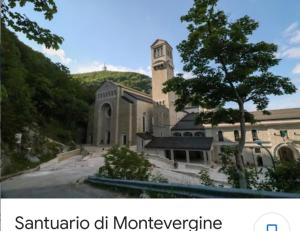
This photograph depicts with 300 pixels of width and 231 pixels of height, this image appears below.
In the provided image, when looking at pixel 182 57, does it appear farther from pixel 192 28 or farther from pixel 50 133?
pixel 50 133

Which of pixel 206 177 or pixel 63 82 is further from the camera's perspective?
pixel 63 82

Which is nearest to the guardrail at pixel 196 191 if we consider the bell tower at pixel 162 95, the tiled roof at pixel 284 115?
the tiled roof at pixel 284 115

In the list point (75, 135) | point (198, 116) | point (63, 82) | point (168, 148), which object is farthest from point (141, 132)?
point (198, 116)

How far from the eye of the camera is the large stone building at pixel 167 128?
692 inches

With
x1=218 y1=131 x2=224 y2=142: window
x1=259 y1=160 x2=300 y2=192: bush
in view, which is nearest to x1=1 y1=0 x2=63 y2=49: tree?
x1=259 y1=160 x2=300 y2=192: bush

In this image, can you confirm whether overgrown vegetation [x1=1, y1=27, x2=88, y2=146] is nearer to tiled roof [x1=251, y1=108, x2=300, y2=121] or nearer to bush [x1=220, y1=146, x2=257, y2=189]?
bush [x1=220, y1=146, x2=257, y2=189]

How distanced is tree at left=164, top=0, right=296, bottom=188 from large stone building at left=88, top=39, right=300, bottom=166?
46.0 ft

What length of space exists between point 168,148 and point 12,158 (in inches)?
571

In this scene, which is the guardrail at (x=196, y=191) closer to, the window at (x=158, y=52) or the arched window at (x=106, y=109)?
the window at (x=158, y=52)

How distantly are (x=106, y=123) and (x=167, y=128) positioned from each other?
910 cm

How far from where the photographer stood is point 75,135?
2919cm

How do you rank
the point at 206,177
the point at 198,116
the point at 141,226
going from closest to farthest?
the point at 141,226 → the point at 206,177 → the point at 198,116

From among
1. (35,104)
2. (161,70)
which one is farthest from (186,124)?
(35,104)

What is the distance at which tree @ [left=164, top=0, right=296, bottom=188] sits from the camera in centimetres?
510
